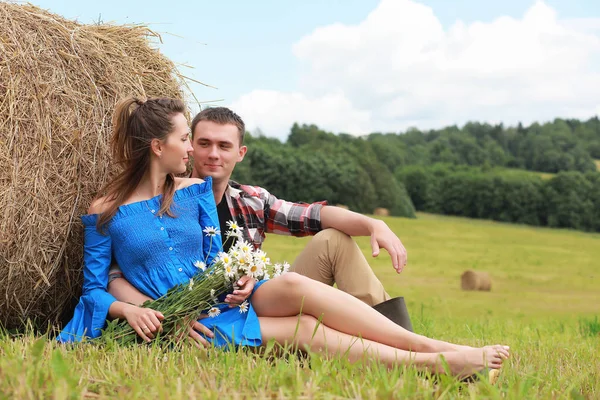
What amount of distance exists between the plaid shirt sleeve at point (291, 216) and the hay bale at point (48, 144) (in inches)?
42.8

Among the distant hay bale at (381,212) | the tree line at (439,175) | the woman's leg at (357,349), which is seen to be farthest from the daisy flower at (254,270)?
the distant hay bale at (381,212)

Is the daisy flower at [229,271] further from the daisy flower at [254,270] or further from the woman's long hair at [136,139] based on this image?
the woman's long hair at [136,139]

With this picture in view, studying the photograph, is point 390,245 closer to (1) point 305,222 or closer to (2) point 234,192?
(1) point 305,222

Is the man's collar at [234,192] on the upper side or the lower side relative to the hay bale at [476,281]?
upper

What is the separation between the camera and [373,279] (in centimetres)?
409

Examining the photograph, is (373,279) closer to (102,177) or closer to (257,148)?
(102,177)

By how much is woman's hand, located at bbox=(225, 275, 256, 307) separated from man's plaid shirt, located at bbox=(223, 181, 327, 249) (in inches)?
33.5

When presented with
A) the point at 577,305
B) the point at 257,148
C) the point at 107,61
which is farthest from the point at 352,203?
the point at 107,61

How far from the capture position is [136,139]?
3871 millimetres

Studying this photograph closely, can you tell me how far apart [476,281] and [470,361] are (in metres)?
17.1

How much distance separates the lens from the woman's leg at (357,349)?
318 cm

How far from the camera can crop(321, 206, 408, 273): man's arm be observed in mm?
3867

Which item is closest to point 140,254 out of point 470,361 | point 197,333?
point 197,333

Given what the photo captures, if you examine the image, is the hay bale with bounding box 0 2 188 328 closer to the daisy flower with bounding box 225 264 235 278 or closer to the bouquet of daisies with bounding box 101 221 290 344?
the bouquet of daisies with bounding box 101 221 290 344
